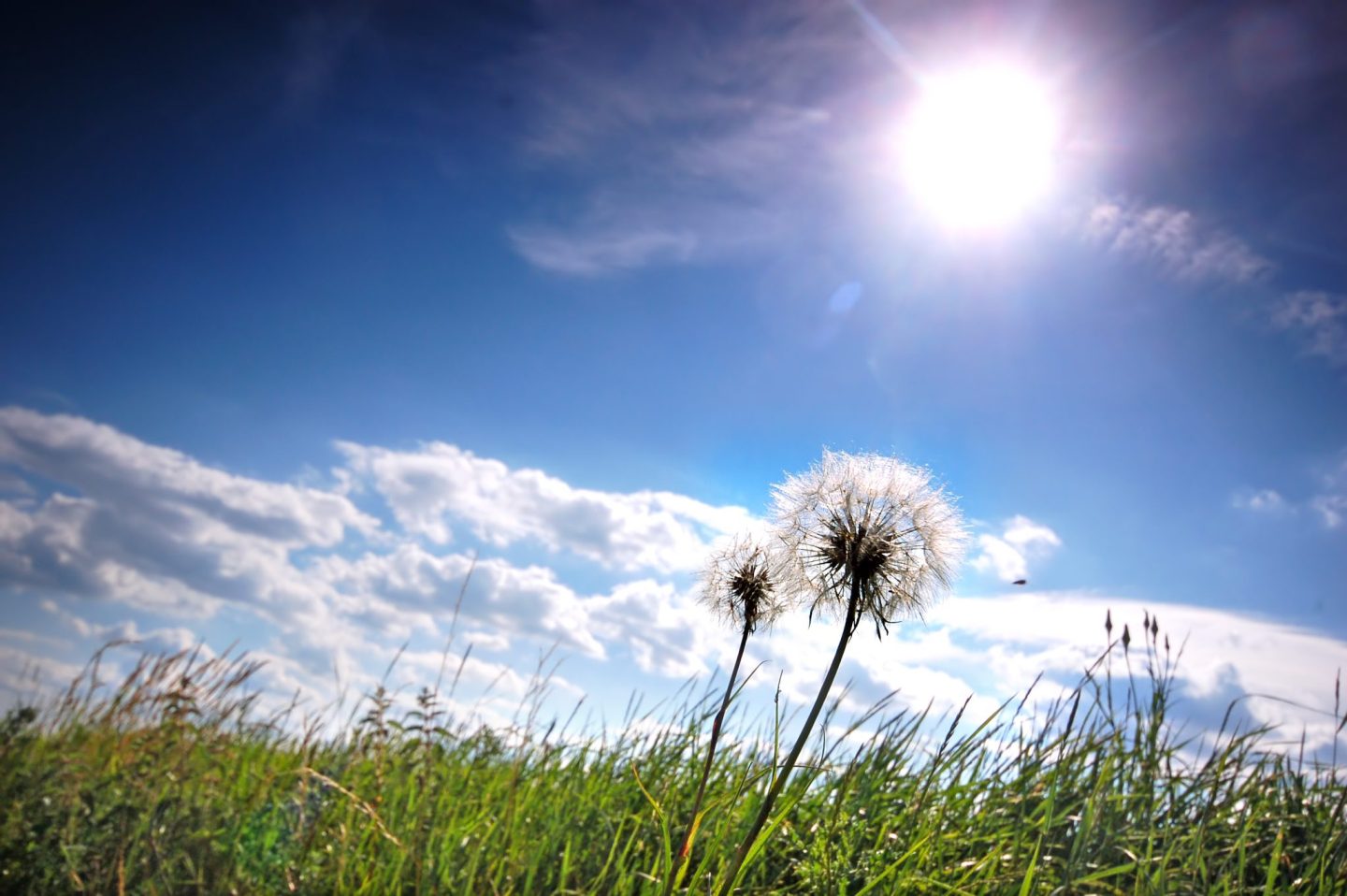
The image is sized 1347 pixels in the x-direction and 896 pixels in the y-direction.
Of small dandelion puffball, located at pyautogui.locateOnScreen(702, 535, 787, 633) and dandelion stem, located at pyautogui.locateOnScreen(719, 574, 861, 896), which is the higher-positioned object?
small dandelion puffball, located at pyautogui.locateOnScreen(702, 535, 787, 633)

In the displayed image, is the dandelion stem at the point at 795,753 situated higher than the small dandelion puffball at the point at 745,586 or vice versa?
the small dandelion puffball at the point at 745,586

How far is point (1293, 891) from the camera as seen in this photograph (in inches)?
160

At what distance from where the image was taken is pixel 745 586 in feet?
10.2

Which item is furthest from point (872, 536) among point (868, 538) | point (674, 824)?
point (674, 824)

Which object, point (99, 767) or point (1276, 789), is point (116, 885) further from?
point (1276, 789)

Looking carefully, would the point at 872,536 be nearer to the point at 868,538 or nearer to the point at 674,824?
the point at 868,538

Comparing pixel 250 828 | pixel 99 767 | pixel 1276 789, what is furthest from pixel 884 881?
pixel 99 767

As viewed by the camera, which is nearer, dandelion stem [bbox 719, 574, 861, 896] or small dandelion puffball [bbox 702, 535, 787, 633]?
dandelion stem [bbox 719, 574, 861, 896]

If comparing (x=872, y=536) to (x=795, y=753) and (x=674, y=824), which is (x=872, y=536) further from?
(x=674, y=824)

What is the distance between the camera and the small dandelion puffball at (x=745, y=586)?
3.00 meters

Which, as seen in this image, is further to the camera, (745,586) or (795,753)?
(745,586)

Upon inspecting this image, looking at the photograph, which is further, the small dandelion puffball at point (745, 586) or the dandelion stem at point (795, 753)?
the small dandelion puffball at point (745, 586)

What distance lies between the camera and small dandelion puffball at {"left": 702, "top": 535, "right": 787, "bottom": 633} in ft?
9.84

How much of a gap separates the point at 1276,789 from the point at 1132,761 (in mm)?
947
